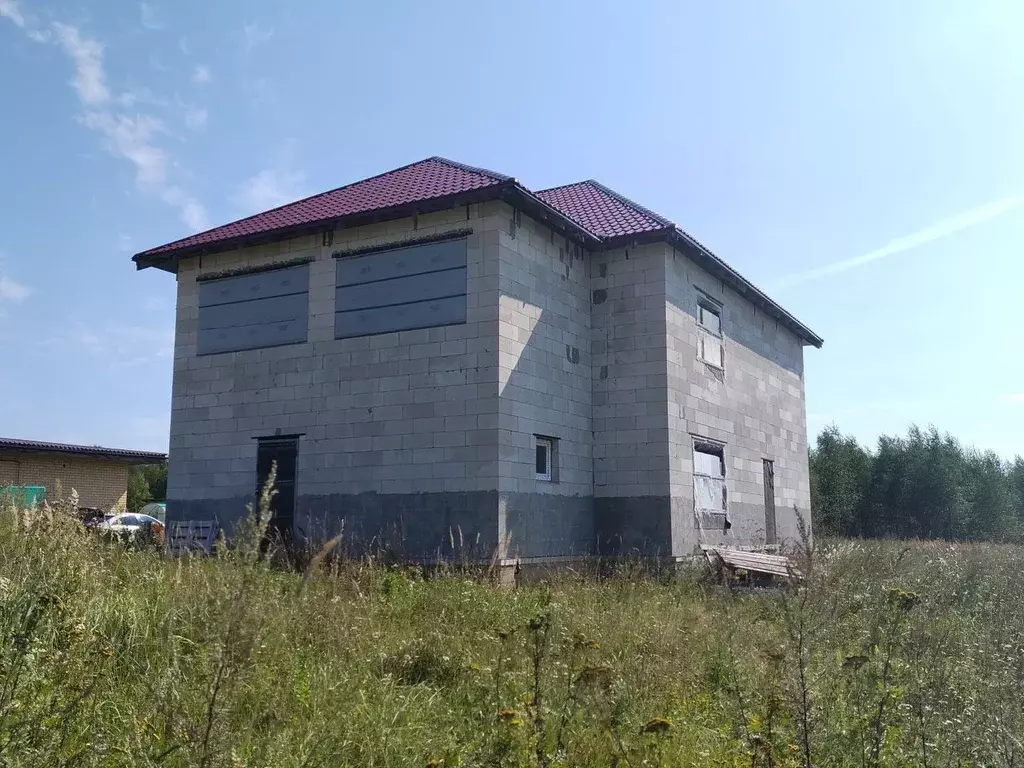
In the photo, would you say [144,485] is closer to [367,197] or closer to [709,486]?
[367,197]

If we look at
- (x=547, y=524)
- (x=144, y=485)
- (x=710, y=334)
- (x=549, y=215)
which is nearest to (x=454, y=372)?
(x=547, y=524)

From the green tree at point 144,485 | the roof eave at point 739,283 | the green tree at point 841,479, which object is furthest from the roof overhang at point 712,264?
the green tree at point 144,485

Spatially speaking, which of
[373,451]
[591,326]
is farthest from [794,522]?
[373,451]

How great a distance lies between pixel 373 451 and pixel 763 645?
696 centimetres

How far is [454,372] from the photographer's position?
12086 millimetres

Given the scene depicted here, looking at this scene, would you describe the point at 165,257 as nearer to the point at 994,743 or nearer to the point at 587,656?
the point at 587,656

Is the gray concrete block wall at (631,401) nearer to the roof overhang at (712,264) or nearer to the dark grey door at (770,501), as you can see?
the roof overhang at (712,264)

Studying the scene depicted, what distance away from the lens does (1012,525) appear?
113 ft

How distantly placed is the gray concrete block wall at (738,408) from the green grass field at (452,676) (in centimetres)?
565

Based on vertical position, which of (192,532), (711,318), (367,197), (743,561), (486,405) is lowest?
(743,561)

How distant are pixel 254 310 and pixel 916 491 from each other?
30790 millimetres

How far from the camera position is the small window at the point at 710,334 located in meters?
15.3

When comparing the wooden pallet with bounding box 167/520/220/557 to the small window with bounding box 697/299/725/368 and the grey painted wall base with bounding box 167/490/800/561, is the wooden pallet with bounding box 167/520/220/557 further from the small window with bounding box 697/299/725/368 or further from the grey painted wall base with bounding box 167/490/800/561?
the small window with bounding box 697/299/725/368

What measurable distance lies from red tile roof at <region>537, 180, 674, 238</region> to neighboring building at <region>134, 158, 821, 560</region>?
0.34ft
